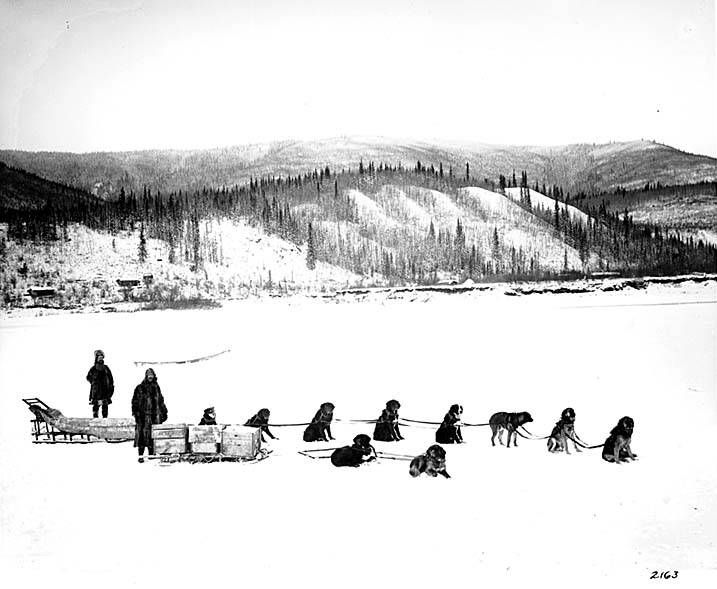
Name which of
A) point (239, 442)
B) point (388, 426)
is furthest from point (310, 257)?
point (239, 442)

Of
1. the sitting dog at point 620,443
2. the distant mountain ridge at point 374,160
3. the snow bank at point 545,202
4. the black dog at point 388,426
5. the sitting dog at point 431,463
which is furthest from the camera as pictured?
the snow bank at point 545,202

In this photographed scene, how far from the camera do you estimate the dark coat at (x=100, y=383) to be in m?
5.29

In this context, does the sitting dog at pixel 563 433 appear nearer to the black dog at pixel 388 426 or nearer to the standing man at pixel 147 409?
the black dog at pixel 388 426

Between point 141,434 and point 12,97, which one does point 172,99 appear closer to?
point 12,97

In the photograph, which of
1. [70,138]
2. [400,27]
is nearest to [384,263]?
[400,27]

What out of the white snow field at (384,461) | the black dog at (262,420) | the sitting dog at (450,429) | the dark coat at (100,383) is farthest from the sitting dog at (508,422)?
the dark coat at (100,383)

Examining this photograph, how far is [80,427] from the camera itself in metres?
5.15

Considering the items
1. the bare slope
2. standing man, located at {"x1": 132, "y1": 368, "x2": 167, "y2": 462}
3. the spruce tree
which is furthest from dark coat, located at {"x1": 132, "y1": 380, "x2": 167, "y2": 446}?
the spruce tree

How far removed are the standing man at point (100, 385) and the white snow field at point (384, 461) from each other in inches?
3.5

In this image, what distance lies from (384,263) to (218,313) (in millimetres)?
1288

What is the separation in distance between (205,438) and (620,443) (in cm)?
270

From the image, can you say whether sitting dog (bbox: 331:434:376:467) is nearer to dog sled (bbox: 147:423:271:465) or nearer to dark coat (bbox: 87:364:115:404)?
dog sled (bbox: 147:423:271:465)

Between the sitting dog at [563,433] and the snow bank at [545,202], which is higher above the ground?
the snow bank at [545,202]

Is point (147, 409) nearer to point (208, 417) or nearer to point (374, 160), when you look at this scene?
point (208, 417)
